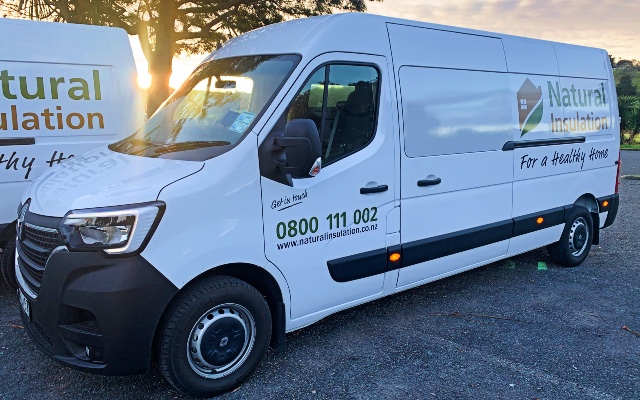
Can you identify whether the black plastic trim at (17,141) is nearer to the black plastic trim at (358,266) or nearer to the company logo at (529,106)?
the black plastic trim at (358,266)

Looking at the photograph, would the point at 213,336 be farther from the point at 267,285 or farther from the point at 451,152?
the point at 451,152

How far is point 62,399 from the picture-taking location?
3.40 meters

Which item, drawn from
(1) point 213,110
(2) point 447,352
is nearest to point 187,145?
(1) point 213,110

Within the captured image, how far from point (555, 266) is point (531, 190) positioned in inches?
51.9

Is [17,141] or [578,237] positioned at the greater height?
[17,141]

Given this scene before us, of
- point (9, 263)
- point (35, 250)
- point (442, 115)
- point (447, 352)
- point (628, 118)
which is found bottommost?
point (447, 352)

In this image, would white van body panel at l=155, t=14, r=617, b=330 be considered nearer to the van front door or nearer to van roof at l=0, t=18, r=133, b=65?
the van front door

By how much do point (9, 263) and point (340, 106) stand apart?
344cm

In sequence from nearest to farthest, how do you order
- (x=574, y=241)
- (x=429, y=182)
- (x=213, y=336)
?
1. (x=213, y=336)
2. (x=429, y=182)
3. (x=574, y=241)

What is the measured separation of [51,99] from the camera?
5.10 m

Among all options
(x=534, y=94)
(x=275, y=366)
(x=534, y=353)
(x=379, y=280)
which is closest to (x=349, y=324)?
(x=379, y=280)

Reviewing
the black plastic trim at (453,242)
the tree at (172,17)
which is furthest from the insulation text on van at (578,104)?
the tree at (172,17)

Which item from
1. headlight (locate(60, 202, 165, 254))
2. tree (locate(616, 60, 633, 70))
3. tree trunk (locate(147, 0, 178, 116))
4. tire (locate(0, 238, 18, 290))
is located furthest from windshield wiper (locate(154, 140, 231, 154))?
tree (locate(616, 60, 633, 70))

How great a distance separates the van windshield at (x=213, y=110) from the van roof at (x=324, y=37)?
4.3 inches
